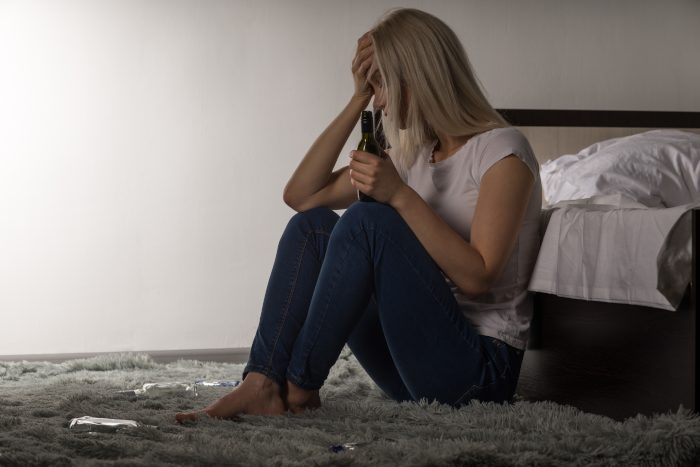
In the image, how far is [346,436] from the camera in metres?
1.67

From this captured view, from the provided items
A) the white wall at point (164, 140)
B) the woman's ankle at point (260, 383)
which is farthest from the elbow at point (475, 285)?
the white wall at point (164, 140)

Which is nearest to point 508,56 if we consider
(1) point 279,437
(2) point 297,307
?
(2) point 297,307

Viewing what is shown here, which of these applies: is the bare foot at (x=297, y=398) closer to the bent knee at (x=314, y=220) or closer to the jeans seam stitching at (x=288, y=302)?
the jeans seam stitching at (x=288, y=302)

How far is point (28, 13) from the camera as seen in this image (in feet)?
12.2

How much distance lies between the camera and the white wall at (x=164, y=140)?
372cm

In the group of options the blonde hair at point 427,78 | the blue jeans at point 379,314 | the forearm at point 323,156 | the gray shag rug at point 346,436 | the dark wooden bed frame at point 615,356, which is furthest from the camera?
the forearm at point 323,156

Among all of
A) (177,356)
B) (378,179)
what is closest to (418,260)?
(378,179)

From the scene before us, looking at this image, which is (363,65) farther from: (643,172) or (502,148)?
(643,172)

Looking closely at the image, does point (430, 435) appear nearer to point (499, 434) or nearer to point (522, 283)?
point (499, 434)

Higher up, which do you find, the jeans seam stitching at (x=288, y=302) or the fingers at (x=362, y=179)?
the fingers at (x=362, y=179)

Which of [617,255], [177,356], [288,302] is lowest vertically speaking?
[177,356]

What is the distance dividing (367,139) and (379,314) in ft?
1.40

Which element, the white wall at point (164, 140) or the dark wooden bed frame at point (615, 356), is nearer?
the dark wooden bed frame at point (615, 356)

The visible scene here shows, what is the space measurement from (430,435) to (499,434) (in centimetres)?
13
